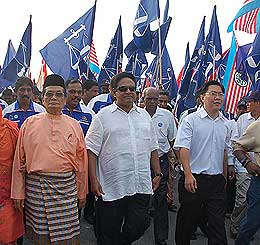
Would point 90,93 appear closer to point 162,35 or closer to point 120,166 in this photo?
point 162,35

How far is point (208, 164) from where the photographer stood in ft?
14.8

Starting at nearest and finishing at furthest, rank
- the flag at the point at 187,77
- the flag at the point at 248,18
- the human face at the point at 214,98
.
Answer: the human face at the point at 214,98 < the flag at the point at 248,18 < the flag at the point at 187,77

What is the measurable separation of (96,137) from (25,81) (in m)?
1.50

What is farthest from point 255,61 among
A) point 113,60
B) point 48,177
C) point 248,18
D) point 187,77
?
point 113,60

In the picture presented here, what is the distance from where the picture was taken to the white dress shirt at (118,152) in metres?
4.20

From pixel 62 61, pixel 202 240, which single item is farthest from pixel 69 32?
pixel 202 240

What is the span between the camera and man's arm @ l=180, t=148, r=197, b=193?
4289mm

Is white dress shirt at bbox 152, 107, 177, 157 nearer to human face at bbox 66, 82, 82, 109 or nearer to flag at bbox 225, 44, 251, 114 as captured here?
human face at bbox 66, 82, 82, 109

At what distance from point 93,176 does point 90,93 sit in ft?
11.4

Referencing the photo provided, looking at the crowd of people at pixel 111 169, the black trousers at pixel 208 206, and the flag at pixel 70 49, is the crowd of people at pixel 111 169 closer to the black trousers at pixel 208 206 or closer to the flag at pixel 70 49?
the black trousers at pixel 208 206

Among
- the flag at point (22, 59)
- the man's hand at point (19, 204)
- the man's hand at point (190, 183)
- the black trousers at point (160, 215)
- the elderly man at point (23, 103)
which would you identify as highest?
the flag at point (22, 59)

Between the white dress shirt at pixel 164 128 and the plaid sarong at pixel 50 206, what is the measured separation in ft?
7.61

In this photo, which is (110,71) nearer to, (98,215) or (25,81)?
(25,81)

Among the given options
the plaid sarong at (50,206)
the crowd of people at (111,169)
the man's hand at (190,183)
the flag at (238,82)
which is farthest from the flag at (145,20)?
the plaid sarong at (50,206)
